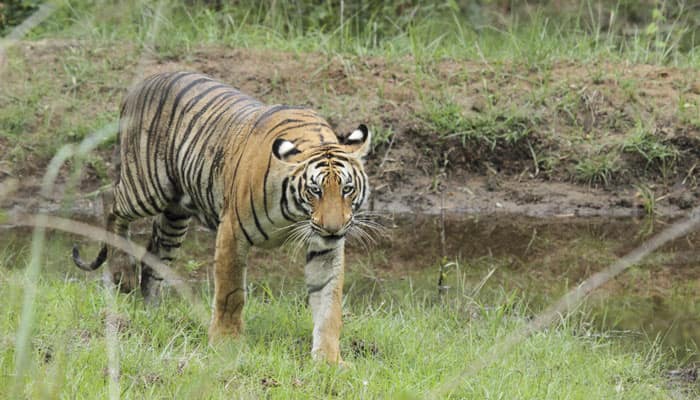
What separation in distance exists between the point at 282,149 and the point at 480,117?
15.3 feet

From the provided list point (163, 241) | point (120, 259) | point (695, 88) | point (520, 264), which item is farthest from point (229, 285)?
point (695, 88)

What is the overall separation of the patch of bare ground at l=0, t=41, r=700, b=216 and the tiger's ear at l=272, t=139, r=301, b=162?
412cm

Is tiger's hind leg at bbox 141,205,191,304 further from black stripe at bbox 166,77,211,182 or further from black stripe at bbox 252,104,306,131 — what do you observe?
black stripe at bbox 252,104,306,131

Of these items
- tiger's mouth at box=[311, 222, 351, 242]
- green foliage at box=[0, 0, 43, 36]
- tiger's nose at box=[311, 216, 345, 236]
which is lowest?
green foliage at box=[0, 0, 43, 36]

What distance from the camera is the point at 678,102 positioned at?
9156 mm

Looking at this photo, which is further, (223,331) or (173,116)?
(173,116)

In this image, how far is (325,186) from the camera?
4.35 m

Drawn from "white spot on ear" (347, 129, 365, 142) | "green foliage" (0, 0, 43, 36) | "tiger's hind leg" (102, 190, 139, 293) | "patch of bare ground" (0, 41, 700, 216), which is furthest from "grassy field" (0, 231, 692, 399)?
"green foliage" (0, 0, 43, 36)

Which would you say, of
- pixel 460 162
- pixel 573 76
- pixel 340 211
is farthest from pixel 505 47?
pixel 340 211

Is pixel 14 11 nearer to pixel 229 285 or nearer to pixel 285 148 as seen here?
pixel 229 285

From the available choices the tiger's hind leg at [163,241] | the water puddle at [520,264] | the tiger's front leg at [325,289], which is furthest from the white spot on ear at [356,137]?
the tiger's hind leg at [163,241]

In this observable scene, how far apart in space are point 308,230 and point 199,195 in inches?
43.7

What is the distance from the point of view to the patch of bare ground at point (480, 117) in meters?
8.73

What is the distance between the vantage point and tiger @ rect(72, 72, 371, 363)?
4502mm
